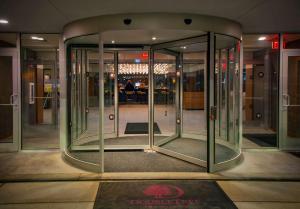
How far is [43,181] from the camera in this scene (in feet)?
16.3

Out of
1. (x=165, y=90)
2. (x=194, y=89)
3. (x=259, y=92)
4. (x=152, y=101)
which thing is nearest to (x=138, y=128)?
(x=194, y=89)

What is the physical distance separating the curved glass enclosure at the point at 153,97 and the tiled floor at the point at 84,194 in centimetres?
76

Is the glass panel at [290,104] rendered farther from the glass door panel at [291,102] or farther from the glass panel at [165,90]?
the glass panel at [165,90]

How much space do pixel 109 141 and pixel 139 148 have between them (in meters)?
1.25

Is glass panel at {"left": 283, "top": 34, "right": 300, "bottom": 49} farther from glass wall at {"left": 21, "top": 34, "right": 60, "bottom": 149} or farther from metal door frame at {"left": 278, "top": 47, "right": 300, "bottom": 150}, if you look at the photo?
glass wall at {"left": 21, "top": 34, "right": 60, "bottom": 149}

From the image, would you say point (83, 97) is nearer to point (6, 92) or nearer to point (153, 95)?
point (153, 95)

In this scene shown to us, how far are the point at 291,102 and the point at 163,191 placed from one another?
4.87m

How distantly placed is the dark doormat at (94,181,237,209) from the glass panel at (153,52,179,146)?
2516mm

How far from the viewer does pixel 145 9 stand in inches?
197

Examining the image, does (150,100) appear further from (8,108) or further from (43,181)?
(8,108)

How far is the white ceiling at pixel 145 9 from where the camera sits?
4.57 m

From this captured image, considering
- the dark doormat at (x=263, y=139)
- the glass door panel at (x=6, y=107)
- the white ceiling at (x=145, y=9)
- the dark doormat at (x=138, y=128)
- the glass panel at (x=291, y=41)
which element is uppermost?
the white ceiling at (x=145, y=9)

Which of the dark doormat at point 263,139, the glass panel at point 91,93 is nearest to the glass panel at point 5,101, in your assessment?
the glass panel at point 91,93

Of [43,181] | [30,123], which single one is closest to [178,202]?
[43,181]
